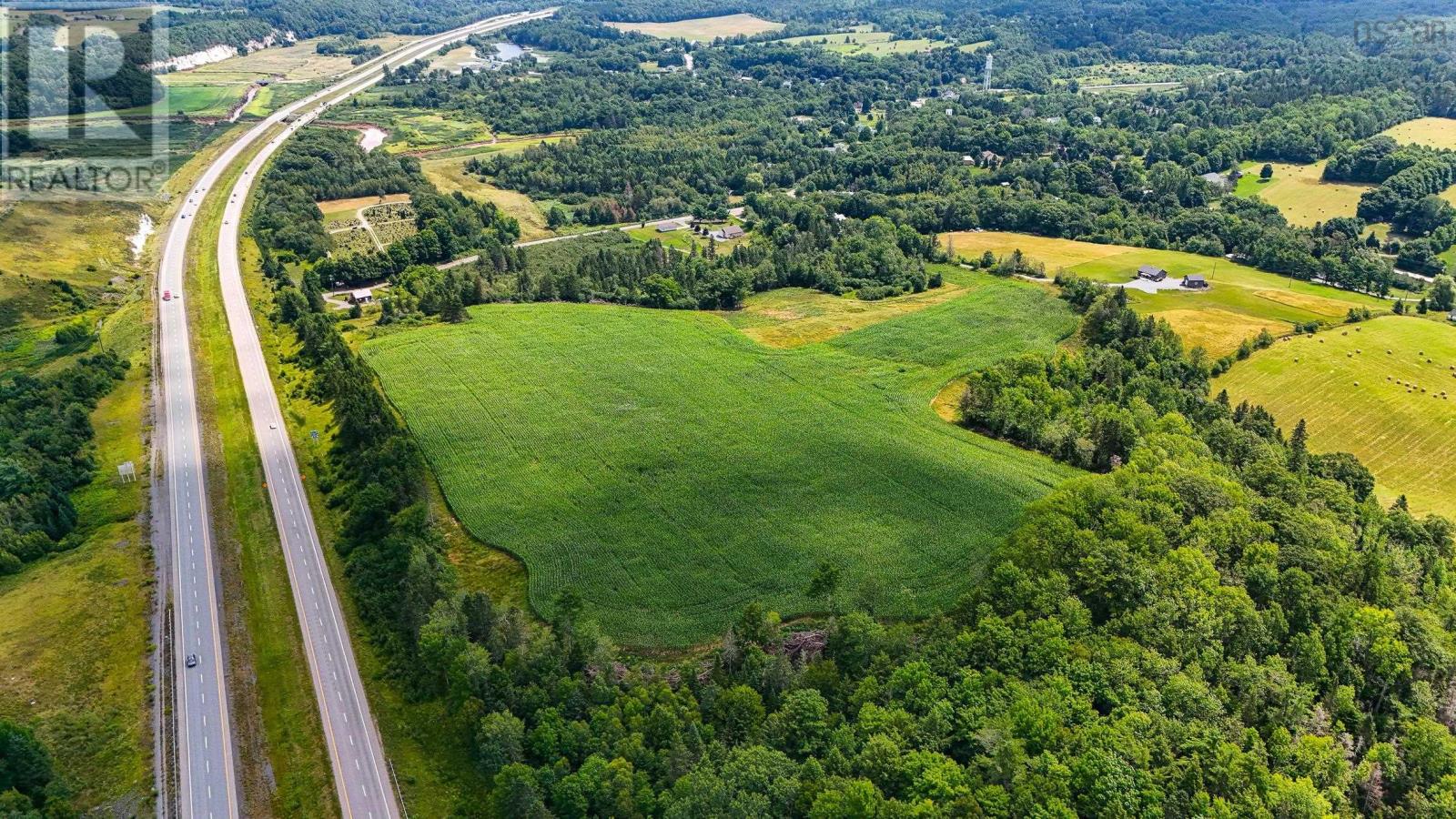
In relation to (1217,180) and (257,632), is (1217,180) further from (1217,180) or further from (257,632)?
(257,632)

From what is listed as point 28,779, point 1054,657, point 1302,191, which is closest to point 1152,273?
point 1302,191

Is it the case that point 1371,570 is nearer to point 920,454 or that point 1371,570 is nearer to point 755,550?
point 920,454

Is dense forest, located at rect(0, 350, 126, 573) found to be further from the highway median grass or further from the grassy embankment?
the highway median grass

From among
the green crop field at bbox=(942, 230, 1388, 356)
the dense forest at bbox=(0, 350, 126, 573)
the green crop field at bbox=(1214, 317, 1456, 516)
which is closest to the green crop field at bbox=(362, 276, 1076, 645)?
the green crop field at bbox=(942, 230, 1388, 356)

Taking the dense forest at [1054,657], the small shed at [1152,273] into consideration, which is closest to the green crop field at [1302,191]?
the small shed at [1152,273]

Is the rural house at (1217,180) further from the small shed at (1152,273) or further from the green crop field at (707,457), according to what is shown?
the green crop field at (707,457)

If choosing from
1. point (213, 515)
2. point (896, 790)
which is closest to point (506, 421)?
point (213, 515)
